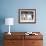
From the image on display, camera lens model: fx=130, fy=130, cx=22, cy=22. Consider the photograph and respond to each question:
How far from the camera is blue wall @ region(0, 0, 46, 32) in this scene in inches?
177

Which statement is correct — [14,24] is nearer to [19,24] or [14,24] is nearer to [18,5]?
[19,24]

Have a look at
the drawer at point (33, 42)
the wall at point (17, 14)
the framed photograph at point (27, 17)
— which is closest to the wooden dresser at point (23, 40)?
the drawer at point (33, 42)

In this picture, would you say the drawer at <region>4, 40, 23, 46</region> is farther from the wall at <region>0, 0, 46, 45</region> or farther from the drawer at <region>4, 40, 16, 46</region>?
the wall at <region>0, 0, 46, 45</region>

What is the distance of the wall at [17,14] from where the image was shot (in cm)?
450

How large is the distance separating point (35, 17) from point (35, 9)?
277mm

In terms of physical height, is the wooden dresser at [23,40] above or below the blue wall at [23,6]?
below

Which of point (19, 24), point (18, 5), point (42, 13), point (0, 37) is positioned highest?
point (18, 5)

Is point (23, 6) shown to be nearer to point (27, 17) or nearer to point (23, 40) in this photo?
point (27, 17)

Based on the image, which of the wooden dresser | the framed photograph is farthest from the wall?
the wooden dresser

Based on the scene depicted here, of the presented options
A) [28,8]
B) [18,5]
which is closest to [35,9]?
[28,8]

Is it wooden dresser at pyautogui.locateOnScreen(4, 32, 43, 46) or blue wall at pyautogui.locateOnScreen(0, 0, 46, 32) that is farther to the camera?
blue wall at pyautogui.locateOnScreen(0, 0, 46, 32)

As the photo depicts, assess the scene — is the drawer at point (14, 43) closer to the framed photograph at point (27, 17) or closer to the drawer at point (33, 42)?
the drawer at point (33, 42)

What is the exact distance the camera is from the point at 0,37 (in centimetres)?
455

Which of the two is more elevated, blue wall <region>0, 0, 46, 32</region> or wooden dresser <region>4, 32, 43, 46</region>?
blue wall <region>0, 0, 46, 32</region>
